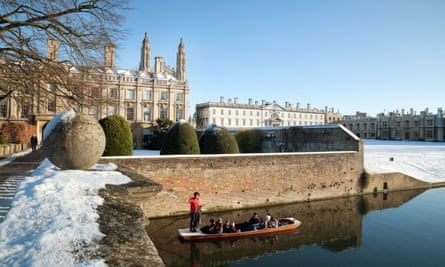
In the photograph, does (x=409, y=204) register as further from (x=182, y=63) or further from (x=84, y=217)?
(x=182, y=63)

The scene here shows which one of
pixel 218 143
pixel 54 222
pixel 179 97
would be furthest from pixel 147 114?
pixel 54 222

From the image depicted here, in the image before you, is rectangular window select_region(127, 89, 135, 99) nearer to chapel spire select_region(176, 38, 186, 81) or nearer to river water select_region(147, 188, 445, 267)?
chapel spire select_region(176, 38, 186, 81)

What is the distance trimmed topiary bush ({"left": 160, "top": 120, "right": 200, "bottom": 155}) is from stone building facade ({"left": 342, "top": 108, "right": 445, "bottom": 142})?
2464 inches

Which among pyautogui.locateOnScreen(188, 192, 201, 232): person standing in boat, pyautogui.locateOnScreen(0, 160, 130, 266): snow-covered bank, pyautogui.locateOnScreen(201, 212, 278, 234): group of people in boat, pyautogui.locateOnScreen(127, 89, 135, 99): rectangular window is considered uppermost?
pyautogui.locateOnScreen(127, 89, 135, 99): rectangular window

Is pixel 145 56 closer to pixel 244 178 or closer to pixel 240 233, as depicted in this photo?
pixel 244 178

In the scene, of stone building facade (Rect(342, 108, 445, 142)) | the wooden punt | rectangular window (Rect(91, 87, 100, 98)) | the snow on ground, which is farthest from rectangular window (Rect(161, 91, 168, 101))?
stone building facade (Rect(342, 108, 445, 142))

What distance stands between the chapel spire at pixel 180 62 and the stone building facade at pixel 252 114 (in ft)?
53.7

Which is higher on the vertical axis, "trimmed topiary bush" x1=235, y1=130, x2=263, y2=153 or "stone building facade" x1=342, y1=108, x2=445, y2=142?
"stone building facade" x1=342, y1=108, x2=445, y2=142

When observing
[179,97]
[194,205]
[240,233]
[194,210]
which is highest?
[179,97]

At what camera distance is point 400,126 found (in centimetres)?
6800

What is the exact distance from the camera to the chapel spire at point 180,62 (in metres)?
52.3

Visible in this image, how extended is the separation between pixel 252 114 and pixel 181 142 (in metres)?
58.9

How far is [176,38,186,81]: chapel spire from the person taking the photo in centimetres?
5228

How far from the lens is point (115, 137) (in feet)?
47.3
